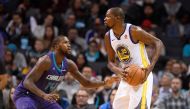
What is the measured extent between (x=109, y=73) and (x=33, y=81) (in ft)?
14.8

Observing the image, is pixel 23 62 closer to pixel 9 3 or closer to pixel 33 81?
pixel 9 3

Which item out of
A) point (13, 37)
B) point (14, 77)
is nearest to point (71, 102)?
point (14, 77)

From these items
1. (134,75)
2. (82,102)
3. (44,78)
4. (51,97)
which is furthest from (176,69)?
(51,97)

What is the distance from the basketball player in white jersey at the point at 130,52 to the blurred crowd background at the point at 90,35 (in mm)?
2811

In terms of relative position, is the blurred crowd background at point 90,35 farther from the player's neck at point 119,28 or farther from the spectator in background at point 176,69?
the player's neck at point 119,28

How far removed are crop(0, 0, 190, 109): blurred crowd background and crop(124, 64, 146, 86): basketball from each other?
299 centimetres

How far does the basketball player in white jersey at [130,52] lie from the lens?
691 centimetres

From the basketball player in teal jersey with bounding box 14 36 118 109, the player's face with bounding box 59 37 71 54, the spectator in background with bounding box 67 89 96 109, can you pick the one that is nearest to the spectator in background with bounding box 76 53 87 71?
the spectator in background with bounding box 67 89 96 109

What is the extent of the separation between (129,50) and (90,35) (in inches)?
224

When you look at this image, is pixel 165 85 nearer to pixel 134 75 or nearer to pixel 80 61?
pixel 80 61

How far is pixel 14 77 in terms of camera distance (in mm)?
10609

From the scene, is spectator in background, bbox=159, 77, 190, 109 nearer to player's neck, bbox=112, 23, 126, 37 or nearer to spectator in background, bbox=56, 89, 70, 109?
spectator in background, bbox=56, 89, 70, 109

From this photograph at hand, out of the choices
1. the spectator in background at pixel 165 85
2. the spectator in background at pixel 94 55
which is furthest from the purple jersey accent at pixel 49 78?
the spectator in background at pixel 94 55

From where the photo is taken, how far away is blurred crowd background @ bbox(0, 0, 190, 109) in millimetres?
10484
